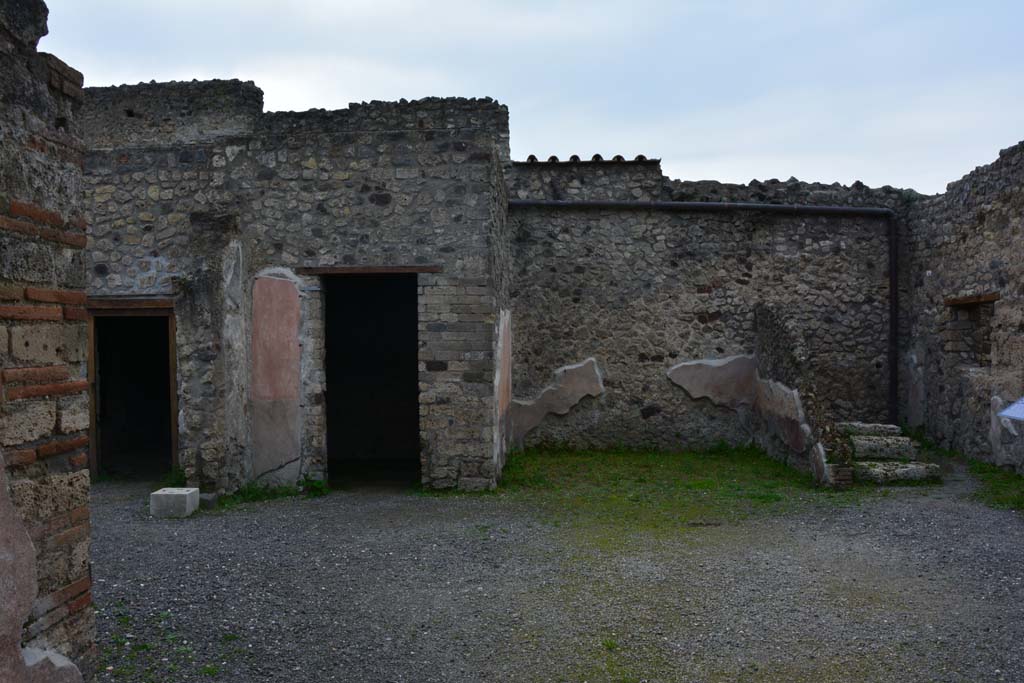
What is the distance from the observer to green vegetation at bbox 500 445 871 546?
6.50 metres

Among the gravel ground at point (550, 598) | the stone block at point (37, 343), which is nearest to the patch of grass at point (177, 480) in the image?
the gravel ground at point (550, 598)

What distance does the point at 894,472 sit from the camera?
7598mm

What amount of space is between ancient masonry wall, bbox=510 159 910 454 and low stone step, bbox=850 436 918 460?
2063 millimetres

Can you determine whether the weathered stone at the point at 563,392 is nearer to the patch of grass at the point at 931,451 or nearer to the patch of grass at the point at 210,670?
the patch of grass at the point at 931,451

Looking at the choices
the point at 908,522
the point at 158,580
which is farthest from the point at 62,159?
the point at 908,522

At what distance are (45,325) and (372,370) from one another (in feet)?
26.1

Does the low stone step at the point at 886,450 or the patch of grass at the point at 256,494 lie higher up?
the low stone step at the point at 886,450

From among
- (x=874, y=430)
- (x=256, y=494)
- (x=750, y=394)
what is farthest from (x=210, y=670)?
(x=750, y=394)

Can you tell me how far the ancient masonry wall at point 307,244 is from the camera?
7.38 metres

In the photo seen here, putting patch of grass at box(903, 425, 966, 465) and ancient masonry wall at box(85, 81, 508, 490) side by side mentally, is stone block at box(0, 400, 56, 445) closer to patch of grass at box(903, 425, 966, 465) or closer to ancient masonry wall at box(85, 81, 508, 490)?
ancient masonry wall at box(85, 81, 508, 490)

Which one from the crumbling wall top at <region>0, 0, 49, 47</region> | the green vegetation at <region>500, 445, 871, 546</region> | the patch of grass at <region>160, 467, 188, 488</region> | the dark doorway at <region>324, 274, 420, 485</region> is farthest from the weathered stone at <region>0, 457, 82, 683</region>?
the dark doorway at <region>324, 274, 420, 485</region>

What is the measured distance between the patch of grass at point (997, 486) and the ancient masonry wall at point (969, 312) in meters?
0.14

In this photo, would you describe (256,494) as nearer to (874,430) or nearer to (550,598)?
(550,598)

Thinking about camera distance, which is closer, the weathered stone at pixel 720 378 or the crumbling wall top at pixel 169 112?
the weathered stone at pixel 720 378
